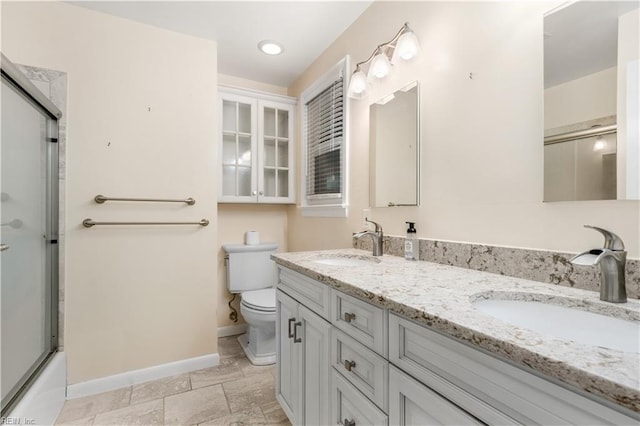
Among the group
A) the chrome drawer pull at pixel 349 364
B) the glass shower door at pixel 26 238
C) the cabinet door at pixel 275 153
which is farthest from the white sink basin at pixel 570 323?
the cabinet door at pixel 275 153

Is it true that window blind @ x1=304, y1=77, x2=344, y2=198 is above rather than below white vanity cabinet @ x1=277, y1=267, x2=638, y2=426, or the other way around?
above

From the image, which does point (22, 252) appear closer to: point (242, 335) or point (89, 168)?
point (89, 168)

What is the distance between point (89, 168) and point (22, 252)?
22.8 inches

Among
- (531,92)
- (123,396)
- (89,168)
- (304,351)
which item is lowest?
(123,396)

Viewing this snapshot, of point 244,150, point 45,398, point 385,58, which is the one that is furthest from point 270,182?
point 45,398

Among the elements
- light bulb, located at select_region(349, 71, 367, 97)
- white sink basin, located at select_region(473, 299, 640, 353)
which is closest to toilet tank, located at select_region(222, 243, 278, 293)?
light bulb, located at select_region(349, 71, 367, 97)

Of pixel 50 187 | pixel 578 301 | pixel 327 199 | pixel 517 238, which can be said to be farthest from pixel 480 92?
pixel 50 187

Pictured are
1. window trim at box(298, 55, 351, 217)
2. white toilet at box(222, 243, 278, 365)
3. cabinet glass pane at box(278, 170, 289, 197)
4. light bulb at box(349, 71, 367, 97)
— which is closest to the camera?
light bulb at box(349, 71, 367, 97)

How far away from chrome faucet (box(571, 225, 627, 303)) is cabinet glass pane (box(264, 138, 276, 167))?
225 cm

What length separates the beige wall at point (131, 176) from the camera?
1.75 meters

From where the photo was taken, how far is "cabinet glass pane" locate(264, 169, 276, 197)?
8.64 feet

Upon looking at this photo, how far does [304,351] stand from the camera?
126 centimetres

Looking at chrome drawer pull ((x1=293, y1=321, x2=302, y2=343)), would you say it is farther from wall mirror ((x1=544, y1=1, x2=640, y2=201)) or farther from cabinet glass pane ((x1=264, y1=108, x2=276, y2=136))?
cabinet glass pane ((x1=264, y1=108, x2=276, y2=136))

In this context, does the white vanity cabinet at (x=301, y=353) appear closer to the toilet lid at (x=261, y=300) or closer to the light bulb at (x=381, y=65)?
the toilet lid at (x=261, y=300)
